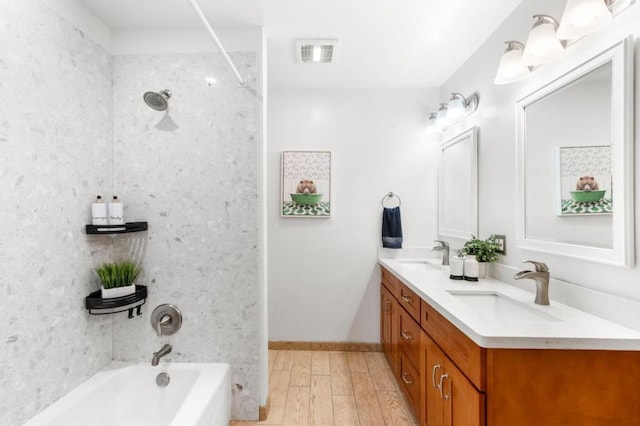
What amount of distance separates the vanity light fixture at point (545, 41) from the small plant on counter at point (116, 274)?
257 centimetres

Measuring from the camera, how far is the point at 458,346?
4.49 ft

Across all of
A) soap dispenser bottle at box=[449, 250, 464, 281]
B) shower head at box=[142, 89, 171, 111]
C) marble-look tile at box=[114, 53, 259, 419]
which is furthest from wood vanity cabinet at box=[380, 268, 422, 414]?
shower head at box=[142, 89, 171, 111]

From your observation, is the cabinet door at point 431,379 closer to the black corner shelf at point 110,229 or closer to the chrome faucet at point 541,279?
the chrome faucet at point 541,279

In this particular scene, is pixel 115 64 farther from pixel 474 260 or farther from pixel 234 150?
pixel 474 260

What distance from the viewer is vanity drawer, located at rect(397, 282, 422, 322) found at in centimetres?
196

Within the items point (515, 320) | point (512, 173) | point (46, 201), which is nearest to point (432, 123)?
point (512, 173)

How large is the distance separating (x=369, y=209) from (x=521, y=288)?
4.97ft

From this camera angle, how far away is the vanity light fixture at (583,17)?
4.16 feet

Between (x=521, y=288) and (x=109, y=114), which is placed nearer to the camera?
(x=521, y=288)

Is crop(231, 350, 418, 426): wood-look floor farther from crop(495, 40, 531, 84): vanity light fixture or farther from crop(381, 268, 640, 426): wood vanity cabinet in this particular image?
crop(495, 40, 531, 84): vanity light fixture

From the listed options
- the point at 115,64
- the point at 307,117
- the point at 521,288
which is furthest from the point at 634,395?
the point at 115,64

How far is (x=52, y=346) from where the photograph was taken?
160 centimetres

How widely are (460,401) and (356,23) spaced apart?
7.27ft

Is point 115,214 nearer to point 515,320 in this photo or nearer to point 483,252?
point 515,320
